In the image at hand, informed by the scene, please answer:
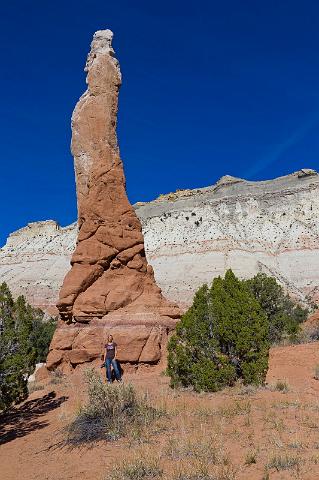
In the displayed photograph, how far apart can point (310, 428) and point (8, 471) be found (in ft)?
15.5

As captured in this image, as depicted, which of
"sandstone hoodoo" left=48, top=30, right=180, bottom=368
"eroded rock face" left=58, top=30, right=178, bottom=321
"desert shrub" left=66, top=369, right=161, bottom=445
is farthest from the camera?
"eroded rock face" left=58, top=30, right=178, bottom=321

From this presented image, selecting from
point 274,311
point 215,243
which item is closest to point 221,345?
point 274,311

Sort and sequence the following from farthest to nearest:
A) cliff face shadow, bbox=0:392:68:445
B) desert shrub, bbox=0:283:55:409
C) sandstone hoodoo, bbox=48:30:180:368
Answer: sandstone hoodoo, bbox=48:30:180:368
desert shrub, bbox=0:283:55:409
cliff face shadow, bbox=0:392:68:445

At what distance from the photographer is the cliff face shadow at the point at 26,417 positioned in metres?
9.31

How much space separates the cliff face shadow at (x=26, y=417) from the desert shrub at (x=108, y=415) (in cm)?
158

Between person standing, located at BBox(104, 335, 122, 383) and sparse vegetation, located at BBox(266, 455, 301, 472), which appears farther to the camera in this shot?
person standing, located at BBox(104, 335, 122, 383)

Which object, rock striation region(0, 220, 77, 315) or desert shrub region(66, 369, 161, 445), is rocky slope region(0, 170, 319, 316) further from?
desert shrub region(66, 369, 161, 445)

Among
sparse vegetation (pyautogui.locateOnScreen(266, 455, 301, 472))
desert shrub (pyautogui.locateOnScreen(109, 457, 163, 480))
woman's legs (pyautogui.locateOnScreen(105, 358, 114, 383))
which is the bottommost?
sparse vegetation (pyautogui.locateOnScreen(266, 455, 301, 472))

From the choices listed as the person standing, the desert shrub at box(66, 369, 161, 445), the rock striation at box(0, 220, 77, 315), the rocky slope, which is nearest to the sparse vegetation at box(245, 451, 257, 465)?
the desert shrub at box(66, 369, 161, 445)

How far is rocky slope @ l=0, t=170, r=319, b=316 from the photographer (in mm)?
54281

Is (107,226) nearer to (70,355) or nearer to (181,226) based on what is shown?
(70,355)

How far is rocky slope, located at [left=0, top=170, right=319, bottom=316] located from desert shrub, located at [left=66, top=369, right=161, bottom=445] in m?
41.6

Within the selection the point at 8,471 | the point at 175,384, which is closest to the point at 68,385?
the point at 175,384

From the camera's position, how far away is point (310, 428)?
691 centimetres
